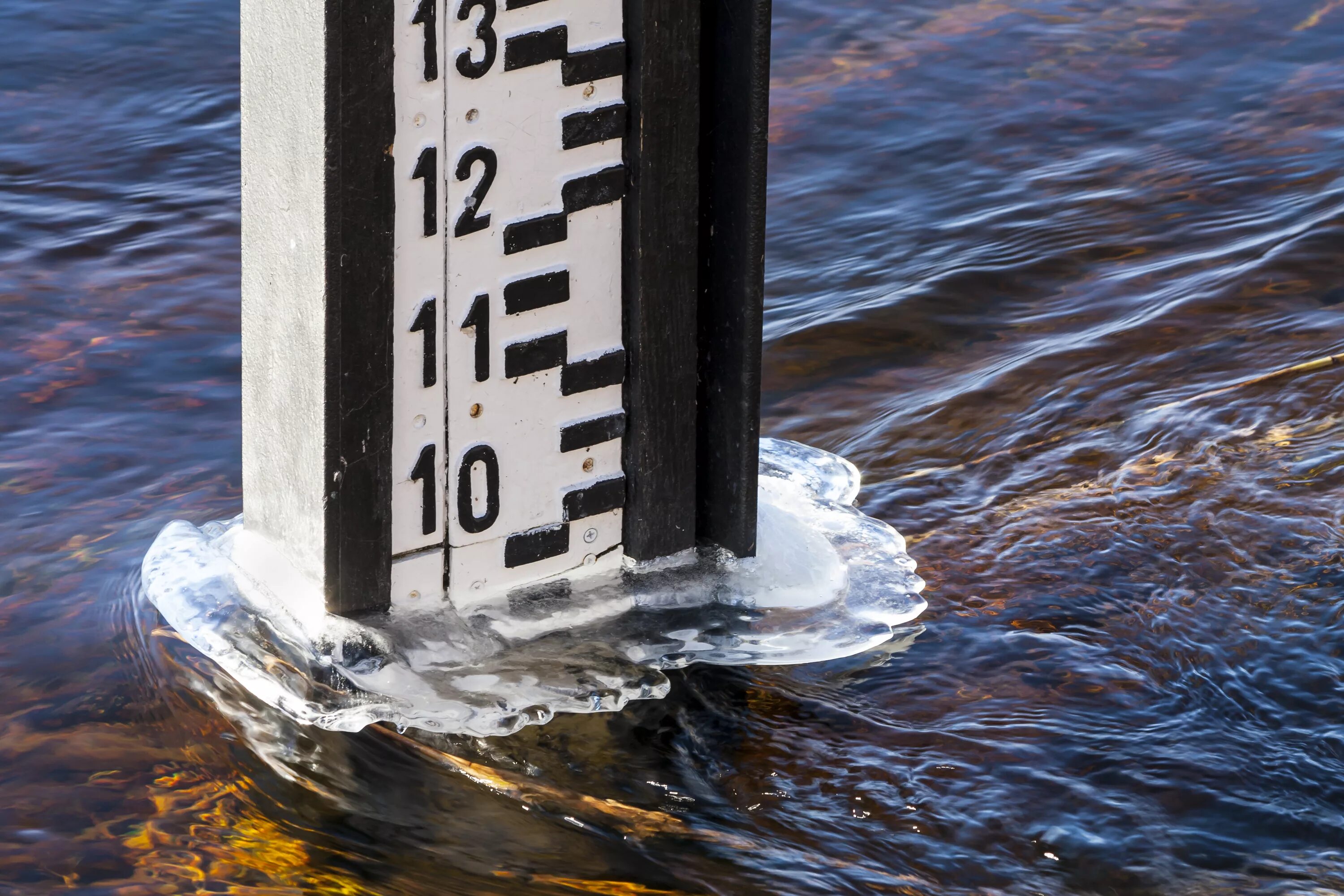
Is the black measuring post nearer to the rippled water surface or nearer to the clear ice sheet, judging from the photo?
the clear ice sheet

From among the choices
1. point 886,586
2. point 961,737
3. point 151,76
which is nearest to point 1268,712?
point 961,737

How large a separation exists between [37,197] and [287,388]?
8.38 ft

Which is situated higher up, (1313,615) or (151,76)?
(151,76)

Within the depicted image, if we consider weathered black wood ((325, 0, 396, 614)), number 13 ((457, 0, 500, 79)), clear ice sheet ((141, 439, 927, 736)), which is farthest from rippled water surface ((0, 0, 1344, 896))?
number 13 ((457, 0, 500, 79))

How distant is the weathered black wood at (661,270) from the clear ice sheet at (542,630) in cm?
10

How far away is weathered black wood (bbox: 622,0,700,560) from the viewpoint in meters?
2.25

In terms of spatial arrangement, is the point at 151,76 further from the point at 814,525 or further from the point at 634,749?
the point at 634,749

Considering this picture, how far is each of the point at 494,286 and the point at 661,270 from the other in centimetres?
27

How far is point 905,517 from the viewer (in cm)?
288

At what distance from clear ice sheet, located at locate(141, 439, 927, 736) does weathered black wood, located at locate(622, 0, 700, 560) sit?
0.33 feet

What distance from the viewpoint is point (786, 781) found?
214 cm

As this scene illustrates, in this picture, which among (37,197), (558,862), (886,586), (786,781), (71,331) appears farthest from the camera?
(37,197)

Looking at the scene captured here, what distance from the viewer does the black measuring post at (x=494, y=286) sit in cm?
207

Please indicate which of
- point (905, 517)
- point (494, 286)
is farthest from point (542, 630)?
point (905, 517)
